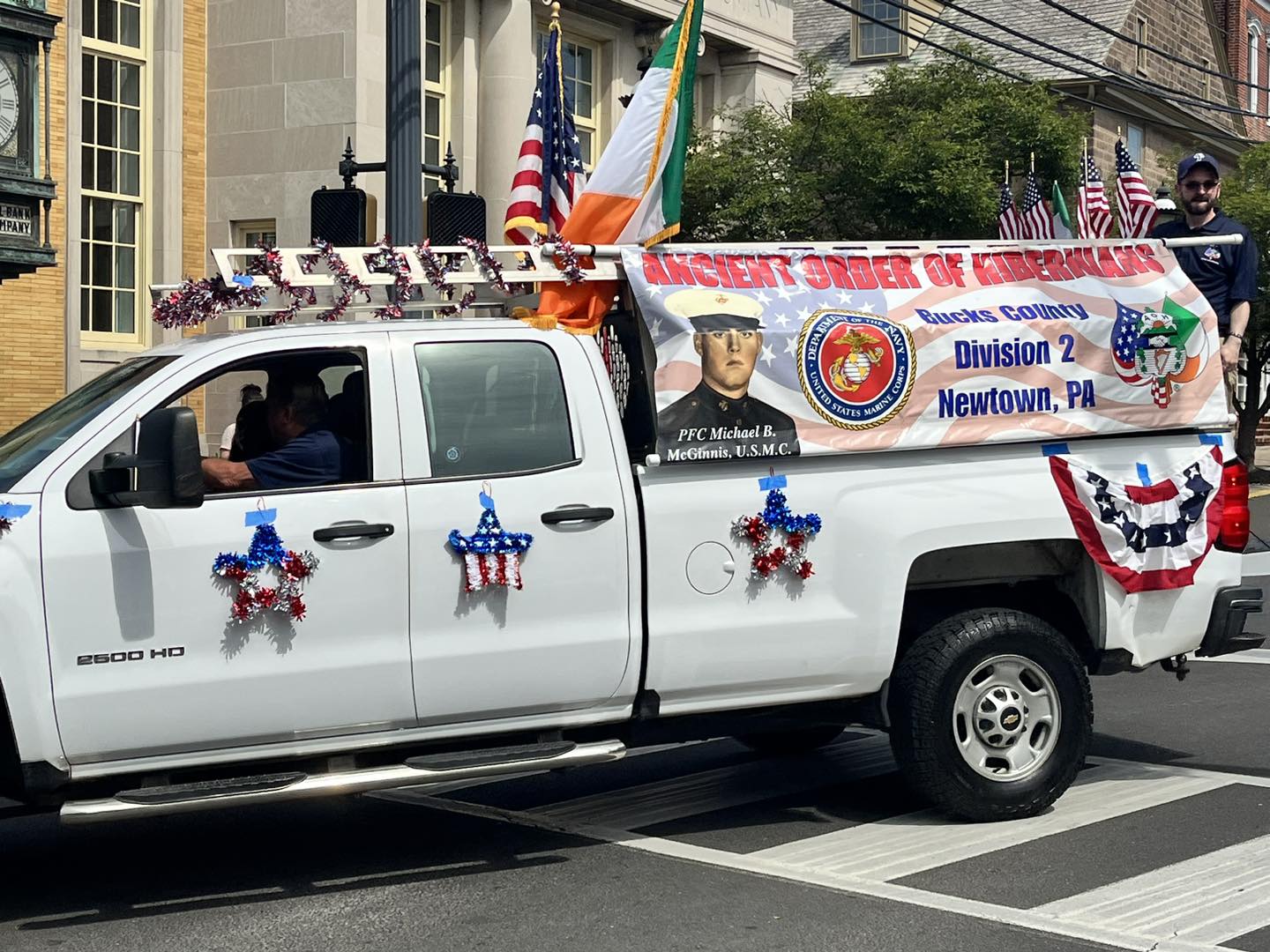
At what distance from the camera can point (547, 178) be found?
8109 mm

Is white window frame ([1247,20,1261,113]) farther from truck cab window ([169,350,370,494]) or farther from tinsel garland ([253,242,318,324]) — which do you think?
truck cab window ([169,350,370,494])

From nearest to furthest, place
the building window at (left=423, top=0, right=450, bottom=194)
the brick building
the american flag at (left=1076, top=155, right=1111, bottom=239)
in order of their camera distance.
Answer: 1. the american flag at (left=1076, top=155, right=1111, bottom=239)
2. the building window at (left=423, top=0, right=450, bottom=194)
3. the brick building

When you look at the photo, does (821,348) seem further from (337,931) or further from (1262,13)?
(1262,13)

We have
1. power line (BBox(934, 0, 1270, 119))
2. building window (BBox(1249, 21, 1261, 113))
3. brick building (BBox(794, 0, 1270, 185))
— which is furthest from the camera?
building window (BBox(1249, 21, 1261, 113))

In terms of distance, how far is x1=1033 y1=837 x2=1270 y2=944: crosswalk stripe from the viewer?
18.0 ft

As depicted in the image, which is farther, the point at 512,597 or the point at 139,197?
the point at 139,197

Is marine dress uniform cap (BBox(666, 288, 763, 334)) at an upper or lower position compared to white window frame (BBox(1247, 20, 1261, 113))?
lower

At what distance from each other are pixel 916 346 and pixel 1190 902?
2353mm

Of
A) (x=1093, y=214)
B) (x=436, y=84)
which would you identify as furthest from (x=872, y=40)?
(x=1093, y=214)

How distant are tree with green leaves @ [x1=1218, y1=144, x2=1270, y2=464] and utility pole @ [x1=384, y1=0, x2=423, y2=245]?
71.4 ft

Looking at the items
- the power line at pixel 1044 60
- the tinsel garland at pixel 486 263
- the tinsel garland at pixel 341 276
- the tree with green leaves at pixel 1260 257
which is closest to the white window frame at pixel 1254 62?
the power line at pixel 1044 60

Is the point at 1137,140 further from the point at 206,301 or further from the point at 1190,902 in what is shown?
the point at 1190,902

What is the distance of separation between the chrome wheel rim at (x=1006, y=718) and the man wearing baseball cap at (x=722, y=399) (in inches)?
51.1

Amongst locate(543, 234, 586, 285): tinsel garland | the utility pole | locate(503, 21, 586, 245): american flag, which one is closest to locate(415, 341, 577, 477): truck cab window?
locate(543, 234, 586, 285): tinsel garland
